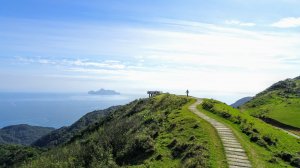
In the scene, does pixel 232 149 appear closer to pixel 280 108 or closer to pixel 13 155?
pixel 280 108

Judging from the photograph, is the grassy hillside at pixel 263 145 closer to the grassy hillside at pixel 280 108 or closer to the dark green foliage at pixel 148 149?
the dark green foliage at pixel 148 149

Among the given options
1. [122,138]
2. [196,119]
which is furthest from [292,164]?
[122,138]

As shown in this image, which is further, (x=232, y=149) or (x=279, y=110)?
(x=279, y=110)

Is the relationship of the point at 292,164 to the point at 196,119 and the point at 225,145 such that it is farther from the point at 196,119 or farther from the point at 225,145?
the point at 196,119

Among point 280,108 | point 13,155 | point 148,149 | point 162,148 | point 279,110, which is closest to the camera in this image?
point 162,148

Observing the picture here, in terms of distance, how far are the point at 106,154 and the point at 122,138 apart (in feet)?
20.5

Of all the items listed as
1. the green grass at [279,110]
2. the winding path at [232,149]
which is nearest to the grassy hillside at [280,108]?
the green grass at [279,110]

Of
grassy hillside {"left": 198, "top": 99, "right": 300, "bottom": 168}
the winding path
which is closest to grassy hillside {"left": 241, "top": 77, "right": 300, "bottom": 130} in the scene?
grassy hillside {"left": 198, "top": 99, "right": 300, "bottom": 168}

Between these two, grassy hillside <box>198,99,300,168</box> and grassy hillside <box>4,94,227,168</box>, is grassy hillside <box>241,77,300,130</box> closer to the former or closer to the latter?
grassy hillside <box>198,99,300,168</box>

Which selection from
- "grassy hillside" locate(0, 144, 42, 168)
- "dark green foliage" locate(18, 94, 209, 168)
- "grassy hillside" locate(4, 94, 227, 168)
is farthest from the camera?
"grassy hillside" locate(0, 144, 42, 168)

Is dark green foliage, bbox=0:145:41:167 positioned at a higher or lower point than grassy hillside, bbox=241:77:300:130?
lower

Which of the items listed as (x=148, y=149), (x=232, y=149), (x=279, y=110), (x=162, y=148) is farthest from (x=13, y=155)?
(x=232, y=149)

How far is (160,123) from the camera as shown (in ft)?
123

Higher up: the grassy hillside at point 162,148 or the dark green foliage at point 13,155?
the grassy hillside at point 162,148
